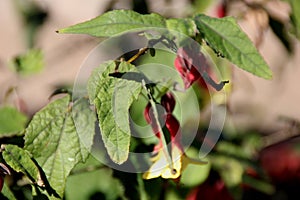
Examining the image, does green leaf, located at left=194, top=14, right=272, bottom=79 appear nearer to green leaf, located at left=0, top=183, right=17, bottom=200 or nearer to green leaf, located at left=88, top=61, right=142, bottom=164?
green leaf, located at left=88, top=61, right=142, bottom=164

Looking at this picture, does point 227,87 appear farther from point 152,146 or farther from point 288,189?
point 288,189

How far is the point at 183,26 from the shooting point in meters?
0.78

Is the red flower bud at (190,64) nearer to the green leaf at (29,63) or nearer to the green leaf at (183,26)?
the green leaf at (183,26)

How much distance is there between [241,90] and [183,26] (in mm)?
2015

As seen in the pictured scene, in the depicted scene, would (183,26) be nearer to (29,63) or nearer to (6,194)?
(6,194)

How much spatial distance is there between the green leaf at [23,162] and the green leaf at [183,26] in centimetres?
20

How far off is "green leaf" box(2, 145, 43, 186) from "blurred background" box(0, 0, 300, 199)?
1.00ft

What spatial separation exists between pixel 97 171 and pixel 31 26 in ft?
2.58

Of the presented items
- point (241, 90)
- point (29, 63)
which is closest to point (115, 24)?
point (29, 63)

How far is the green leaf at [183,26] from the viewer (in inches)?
30.4

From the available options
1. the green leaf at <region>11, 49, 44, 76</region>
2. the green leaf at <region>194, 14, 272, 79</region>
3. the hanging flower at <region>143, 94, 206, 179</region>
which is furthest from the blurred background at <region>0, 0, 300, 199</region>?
the green leaf at <region>194, 14, 272, 79</region>

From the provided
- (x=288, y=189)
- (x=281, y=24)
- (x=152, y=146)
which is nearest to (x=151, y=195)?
(x=152, y=146)

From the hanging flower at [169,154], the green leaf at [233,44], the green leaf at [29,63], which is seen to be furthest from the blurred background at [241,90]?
the green leaf at [233,44]

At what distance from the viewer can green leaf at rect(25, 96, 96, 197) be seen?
80 cm
